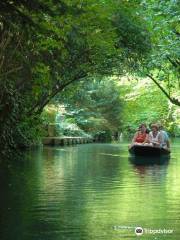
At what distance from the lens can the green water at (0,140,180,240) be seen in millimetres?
8000

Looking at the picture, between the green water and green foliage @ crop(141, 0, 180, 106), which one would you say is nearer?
the green water

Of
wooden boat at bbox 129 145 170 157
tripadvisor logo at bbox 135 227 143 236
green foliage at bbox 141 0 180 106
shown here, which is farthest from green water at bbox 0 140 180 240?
wooden boat at bbox 129 145 170 157

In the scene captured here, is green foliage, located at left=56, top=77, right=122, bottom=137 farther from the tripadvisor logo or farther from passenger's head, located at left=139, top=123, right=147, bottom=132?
the tripadvisor logo

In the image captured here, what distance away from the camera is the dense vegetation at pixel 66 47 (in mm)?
10055

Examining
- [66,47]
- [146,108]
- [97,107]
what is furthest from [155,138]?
[146,108]

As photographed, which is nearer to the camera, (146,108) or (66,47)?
(66,47)

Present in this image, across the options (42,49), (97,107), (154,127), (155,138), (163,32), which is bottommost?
(155,138)

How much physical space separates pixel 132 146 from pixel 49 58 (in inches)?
328

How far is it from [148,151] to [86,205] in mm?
16247

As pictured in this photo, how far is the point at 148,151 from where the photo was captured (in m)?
26.3

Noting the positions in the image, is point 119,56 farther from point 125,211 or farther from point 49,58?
point 125,211

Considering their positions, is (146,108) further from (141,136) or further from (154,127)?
(154,127)

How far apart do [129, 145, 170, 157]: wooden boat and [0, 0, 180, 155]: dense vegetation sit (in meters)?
4.01

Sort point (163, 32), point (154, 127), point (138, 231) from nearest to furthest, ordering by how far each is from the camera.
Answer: point (138, 231)
point (163, 32)
point (154, 127)
